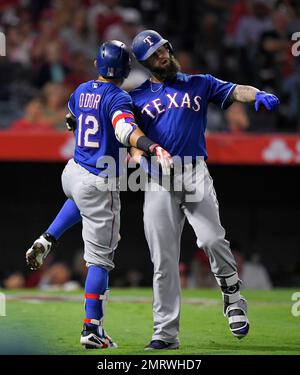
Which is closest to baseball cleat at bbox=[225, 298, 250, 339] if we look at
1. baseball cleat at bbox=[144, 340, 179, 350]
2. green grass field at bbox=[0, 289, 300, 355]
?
green grass field at bbox=[0, 289, 300, 355]

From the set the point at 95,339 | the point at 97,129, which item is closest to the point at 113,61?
the point at 97,129

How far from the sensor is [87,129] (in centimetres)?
663

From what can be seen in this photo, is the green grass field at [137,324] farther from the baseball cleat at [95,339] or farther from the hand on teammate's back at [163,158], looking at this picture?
the hand on teammate's back at [163,158]

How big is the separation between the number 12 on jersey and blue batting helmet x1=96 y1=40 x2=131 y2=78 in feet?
1.09

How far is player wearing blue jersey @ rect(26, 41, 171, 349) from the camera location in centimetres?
645

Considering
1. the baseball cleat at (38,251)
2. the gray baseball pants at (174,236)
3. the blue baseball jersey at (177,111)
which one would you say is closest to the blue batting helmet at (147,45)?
the blue baseball jersey at (177,111)

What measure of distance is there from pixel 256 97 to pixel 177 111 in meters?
0.53

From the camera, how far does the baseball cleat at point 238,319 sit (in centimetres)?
644

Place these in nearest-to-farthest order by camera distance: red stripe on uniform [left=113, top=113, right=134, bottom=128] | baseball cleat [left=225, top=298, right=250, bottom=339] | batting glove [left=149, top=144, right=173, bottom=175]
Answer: batting glove [left=149, top=144, right=173, bottom=175], red stripe on uniform [left=113, top=113, right=134, bottom=128], baseball cleat [left=225, top=298, right=250, bottom=339]

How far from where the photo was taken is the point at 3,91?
41.5 feet

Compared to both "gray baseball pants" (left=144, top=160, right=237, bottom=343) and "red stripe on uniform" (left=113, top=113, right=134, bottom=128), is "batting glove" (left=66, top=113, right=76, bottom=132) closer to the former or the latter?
"red stripe on uniform" (left=113, top=113, right=134, bottom=128)

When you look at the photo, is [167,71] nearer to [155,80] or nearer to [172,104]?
[155,80]

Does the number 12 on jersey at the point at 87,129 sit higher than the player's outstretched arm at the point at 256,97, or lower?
lower
